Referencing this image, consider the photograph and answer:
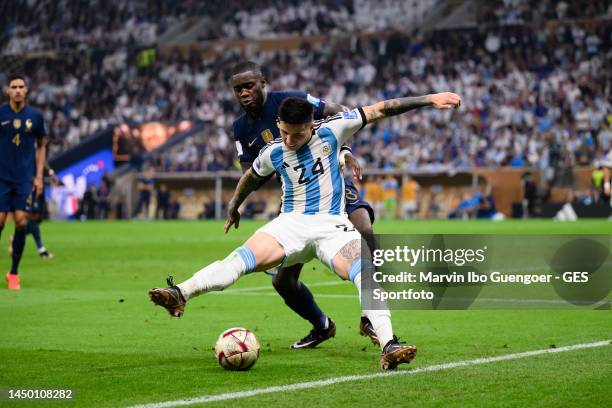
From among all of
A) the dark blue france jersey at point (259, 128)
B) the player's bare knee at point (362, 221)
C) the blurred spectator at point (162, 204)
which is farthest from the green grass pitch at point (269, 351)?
the blurred spectator at point (162, 204)

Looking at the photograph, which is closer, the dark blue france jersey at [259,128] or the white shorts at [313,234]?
the white shorts at [313,234]

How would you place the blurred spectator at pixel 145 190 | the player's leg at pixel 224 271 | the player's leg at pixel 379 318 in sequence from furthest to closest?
the blurred spectator at pixel 145 190, the player's leg at pixel 224 271, the player's leg at pixel 379 318

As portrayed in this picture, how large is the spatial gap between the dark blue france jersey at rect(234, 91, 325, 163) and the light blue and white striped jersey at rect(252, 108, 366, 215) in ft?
3.44

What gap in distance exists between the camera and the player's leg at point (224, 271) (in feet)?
22.0

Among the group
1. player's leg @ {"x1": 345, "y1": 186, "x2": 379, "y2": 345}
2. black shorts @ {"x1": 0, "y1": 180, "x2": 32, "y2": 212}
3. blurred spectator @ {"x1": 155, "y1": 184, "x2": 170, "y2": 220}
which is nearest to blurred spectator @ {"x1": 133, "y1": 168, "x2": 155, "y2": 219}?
blurred spectator @ {"x1": 155, "y1": 184, "x2": 170, "y2": 220}

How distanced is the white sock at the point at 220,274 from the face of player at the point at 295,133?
0.78 meters

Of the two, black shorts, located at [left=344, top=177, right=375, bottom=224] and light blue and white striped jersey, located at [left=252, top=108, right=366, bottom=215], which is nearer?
light blue and white striped jersey, located at [left=252, top=108, right=366, bottom=215]

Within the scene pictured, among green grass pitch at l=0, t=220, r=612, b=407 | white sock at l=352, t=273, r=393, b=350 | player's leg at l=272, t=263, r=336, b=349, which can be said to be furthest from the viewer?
player's leg at l=272, t=263, r=336, b=349

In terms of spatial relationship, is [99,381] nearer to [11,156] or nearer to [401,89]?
[11,156]

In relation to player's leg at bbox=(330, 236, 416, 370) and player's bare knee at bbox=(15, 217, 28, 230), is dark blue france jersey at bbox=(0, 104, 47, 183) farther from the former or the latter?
player's leg at bbox=(330, 236, 416, 370)

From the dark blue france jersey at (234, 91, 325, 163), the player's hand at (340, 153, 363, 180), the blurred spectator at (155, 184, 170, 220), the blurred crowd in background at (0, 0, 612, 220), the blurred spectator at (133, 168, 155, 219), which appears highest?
the dark blue france jersey at (234, 91, 325, 163)

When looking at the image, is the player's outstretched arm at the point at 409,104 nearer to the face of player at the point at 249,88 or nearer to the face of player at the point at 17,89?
the face of player at the point at 249,88

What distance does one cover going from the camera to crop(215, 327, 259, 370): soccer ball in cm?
680

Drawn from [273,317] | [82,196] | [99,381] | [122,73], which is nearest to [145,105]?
[122,73]
